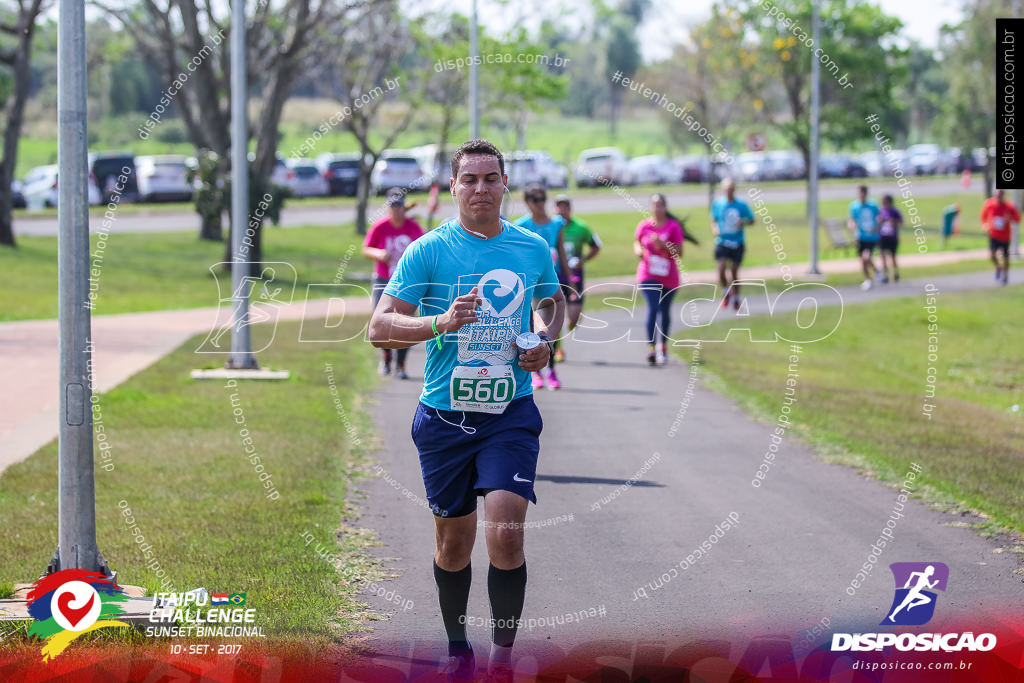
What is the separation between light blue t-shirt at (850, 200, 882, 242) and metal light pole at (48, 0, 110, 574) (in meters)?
19.8

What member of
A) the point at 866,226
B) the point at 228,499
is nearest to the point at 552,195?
the point at 866,226

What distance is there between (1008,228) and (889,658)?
845 inches

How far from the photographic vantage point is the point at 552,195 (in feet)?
147

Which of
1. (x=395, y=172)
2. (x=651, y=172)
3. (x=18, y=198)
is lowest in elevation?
(x=18, y=198)

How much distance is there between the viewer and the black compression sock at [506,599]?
4863 mm

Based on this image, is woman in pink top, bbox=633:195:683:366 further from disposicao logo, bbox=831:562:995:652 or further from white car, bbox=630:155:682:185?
white car, bbox=630:155:682:185

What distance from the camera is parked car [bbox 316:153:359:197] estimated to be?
1783 inches

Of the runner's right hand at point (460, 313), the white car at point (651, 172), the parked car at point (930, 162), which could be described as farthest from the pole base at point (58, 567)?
the parked car at point (930, 162)

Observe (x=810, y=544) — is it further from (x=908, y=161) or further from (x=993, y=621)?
(x=908, y=161)

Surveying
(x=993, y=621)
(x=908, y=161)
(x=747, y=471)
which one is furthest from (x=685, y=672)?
(x=908, y=161)

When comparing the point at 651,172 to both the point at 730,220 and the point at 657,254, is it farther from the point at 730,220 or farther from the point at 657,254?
the point at 657,254

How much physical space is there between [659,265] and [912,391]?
303cm

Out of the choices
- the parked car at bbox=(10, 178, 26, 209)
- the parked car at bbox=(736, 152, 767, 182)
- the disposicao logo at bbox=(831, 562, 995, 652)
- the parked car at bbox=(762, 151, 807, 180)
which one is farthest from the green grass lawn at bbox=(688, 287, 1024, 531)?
the parked car at bbox=(762, 151, 807, 180)

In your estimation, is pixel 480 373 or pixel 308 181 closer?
pixel 480 373
